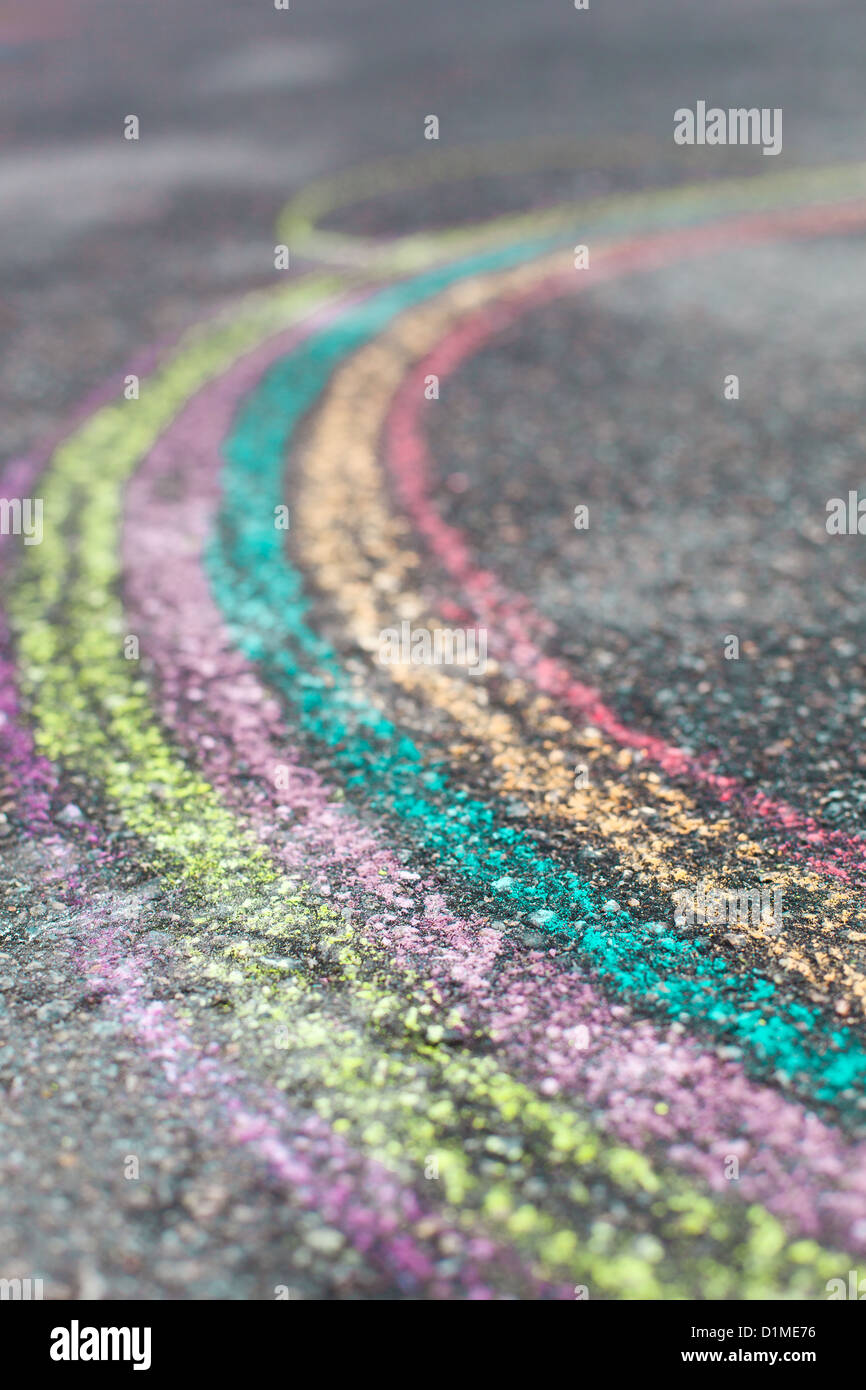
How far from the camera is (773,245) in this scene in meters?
6.75

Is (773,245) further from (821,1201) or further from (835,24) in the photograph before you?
(835,24)

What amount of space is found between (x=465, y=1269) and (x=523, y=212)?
7143 millimetres

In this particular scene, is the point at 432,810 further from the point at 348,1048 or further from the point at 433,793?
the point at 348,1048

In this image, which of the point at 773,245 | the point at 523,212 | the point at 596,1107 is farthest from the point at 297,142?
the point at 596,1107
